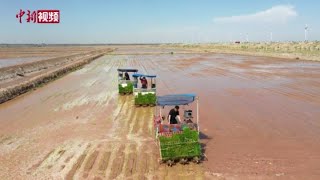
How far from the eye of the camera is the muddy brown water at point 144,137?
1061cm

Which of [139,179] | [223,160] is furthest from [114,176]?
[223,160]

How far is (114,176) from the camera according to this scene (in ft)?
33.3

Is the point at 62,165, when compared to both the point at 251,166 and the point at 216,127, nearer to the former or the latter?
the point at 251,166

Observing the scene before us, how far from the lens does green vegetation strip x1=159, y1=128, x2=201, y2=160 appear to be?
10.9 m

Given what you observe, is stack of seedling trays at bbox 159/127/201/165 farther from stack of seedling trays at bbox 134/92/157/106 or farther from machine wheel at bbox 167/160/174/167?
stack of seedling trays at bbox 134/92/157/106

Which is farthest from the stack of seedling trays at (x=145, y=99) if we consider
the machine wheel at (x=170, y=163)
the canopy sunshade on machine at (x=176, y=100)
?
the machine wheel at (x=170, y=163)

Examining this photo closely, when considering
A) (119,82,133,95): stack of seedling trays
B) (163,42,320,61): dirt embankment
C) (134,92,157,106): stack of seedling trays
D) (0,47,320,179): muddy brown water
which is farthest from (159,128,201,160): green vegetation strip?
(163,42,320,61): dirt embankment

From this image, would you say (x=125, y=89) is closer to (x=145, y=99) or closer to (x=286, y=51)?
(x=145, y=99)

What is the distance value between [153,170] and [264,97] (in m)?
14.2

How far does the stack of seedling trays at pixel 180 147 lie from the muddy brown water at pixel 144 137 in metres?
0.32

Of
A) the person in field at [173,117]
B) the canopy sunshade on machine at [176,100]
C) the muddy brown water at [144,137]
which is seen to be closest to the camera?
the muddy brown water at [144,137]

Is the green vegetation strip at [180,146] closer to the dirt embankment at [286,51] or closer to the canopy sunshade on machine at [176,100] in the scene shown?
the canopy sunshade on machine at [176,100]

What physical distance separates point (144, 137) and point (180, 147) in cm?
329

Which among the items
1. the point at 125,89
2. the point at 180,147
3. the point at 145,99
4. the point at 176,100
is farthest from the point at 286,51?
the point at 180,147
